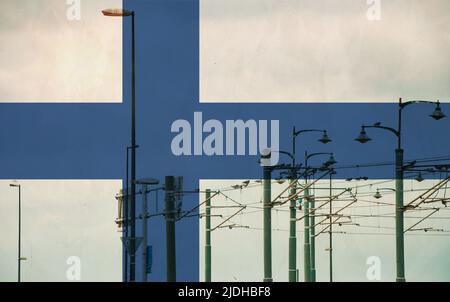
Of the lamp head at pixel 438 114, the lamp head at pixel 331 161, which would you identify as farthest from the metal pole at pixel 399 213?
the lamp head at pixel 331 161

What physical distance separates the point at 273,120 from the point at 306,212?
11.9 metres

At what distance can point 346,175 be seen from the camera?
31.7 metres

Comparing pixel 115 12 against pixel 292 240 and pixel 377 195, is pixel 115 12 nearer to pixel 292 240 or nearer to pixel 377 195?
pixel 292 240

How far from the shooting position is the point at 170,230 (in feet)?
116

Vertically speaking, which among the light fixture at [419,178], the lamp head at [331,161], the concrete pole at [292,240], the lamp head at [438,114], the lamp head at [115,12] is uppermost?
the lamp head at [115,12]

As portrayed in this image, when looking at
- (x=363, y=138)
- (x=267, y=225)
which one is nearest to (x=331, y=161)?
(x=267, y=225)

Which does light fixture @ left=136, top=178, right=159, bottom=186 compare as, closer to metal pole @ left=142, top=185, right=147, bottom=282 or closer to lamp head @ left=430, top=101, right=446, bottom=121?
metal pole @ left=142, top=185, right=147, bottom=282

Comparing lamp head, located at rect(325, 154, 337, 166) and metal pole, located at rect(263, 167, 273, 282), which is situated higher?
lamp head, located at rect(325, 154, 337, 166)

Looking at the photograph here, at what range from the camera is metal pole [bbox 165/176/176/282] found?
111 feet

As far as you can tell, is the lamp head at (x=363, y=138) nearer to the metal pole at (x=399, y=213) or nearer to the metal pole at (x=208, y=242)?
the metal pole at (x=399, y=213)

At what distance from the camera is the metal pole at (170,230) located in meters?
33.7

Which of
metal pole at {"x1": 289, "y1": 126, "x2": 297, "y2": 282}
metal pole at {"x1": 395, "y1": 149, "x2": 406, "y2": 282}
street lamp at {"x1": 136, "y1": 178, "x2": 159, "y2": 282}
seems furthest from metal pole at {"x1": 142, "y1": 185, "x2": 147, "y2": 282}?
metal pole at {"x1": 395, "y1": 149, "x2": 406, "y2": 282}
